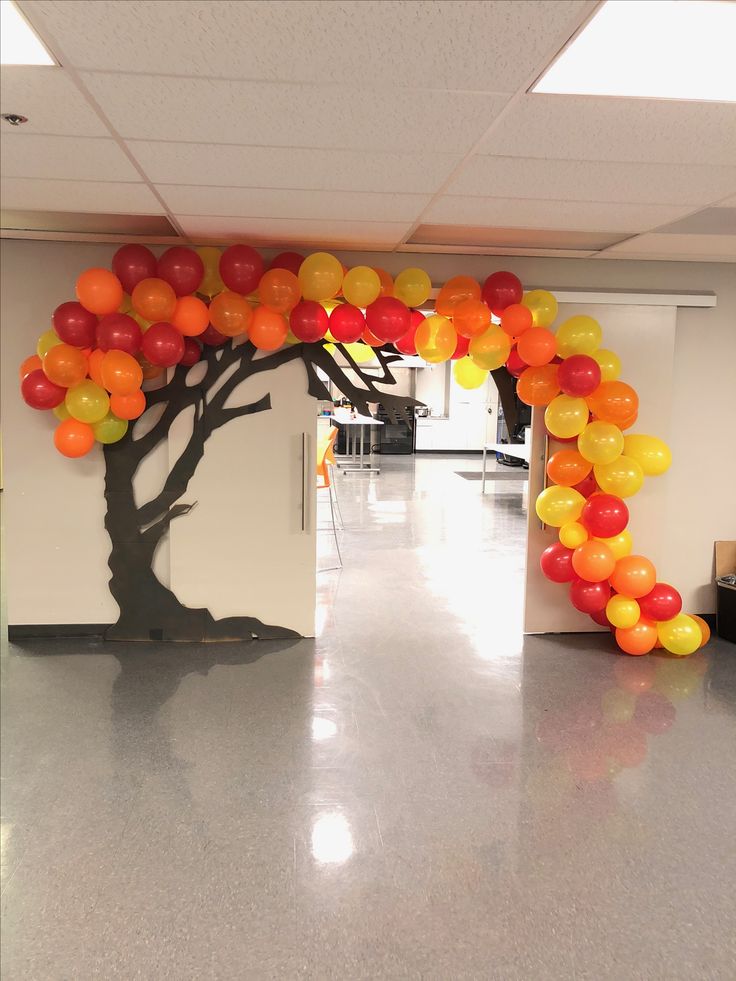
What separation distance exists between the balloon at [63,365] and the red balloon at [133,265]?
0.43 meters

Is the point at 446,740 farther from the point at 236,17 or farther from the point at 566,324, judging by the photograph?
the point at 236,17

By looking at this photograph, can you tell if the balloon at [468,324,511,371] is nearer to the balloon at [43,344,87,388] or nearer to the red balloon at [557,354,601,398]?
the red balloon at [557,354,601,398]

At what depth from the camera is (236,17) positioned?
157cm

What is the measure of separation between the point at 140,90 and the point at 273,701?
2.63 m

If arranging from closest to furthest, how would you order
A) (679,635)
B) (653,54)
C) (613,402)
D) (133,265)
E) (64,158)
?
(653,54)
(64,158)
(133,265)
(613,402)
(679,635)

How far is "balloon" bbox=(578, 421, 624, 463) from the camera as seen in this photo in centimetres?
385

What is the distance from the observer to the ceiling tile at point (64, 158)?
2.40 metres

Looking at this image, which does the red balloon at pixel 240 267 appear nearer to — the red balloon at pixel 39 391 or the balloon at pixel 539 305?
the red balloon at pixel 39 391

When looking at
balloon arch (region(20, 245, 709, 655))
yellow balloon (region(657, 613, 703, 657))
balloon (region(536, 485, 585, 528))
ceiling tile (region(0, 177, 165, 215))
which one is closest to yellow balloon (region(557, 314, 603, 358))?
balloon arch (region(20, 245, 709, 655))

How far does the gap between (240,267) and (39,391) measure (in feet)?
3.97

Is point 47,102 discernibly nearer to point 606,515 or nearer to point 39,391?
point 39,391

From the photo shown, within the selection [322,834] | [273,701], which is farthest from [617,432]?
[322,834]

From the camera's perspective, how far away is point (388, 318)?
3834 mm

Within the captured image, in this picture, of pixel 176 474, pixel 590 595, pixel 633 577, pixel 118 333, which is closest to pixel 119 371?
pixel 118 333
